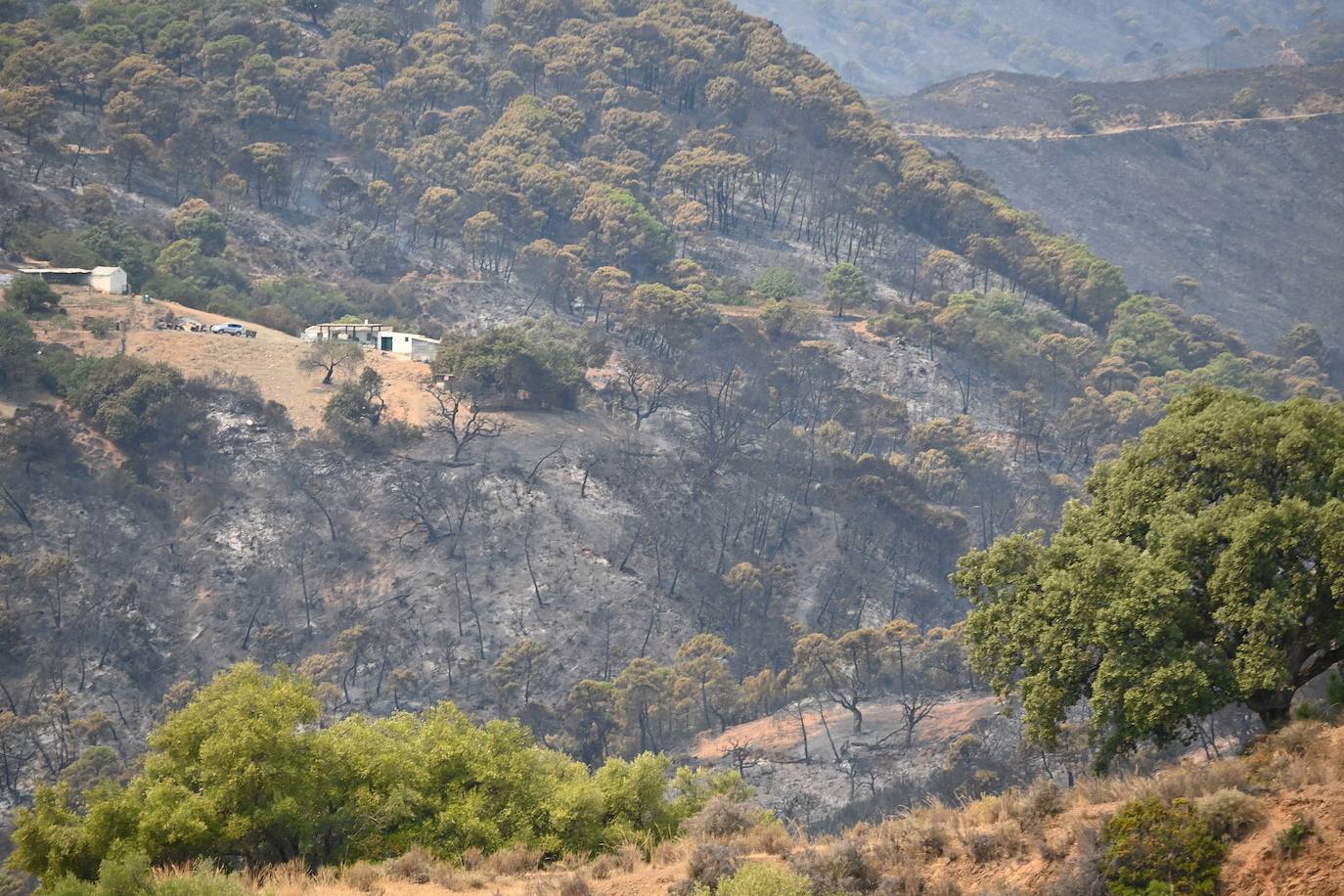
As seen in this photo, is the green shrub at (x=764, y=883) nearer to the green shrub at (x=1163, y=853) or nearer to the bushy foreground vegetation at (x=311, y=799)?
the green shrub at (x=1163, y=853)

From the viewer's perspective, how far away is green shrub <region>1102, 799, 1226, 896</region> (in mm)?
22500

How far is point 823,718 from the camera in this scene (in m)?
80.4

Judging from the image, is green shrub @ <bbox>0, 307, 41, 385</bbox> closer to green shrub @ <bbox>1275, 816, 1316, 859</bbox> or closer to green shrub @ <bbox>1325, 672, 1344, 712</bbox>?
green shrub @ <bbox>1325, 672, 1344, 712</bbox>

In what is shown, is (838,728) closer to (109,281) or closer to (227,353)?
(227,353)

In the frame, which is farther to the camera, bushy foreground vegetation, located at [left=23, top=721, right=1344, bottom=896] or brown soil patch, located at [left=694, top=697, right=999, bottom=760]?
brown soil patch, located at [left=694, top=697, right=999, bottom=760]

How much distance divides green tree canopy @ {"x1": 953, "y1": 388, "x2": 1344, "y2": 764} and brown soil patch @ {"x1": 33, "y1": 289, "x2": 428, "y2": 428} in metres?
72.3

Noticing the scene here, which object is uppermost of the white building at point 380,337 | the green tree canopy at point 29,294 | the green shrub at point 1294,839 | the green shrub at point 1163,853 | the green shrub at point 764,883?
the green shrub at point 1294,839

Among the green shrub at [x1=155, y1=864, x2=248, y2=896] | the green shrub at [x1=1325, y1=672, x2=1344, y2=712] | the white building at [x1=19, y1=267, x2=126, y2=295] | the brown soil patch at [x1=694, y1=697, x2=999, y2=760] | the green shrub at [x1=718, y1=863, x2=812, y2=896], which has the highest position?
the green shrub at [x1=1325, y1=672, x2=1344, y2=712]

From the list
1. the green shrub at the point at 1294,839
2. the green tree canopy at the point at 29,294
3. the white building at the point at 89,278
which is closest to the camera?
the green shrub at the point at 1294,839

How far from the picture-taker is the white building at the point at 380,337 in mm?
109062

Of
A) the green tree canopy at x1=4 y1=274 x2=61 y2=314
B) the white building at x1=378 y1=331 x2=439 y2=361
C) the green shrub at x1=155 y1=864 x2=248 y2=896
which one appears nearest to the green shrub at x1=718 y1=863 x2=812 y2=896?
the green shrub at x1=155 y1=864 x2=248 y2=896

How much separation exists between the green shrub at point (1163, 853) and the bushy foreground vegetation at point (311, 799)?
10.9 m

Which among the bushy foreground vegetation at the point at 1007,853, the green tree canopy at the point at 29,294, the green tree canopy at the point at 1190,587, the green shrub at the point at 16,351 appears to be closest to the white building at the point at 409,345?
the green tree canopy at the point at 29,294

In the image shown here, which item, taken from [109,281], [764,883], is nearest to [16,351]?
[109,281]
